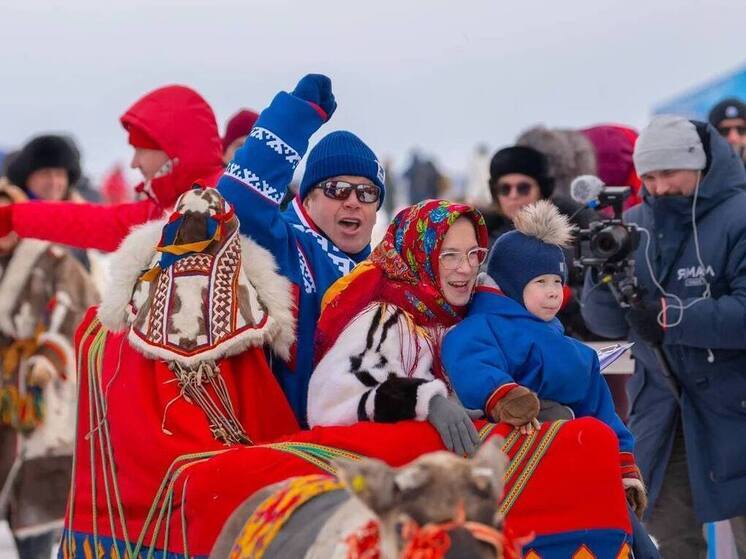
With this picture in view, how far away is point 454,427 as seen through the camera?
3.53 metres

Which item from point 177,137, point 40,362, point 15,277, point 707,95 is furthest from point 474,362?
point 707,95

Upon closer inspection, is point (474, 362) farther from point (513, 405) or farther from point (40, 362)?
point (40, 362)

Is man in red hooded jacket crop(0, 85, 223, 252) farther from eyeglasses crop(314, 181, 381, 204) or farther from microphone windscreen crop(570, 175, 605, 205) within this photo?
microphone windscreen crop(570, 175, 605, 205)

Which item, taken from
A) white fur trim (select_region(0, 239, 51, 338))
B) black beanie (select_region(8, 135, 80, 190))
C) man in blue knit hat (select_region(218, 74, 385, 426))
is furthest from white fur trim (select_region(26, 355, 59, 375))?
man in blue knit hat (select_region(218, 74, 385, 426))

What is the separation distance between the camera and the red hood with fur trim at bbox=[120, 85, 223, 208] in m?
4.98

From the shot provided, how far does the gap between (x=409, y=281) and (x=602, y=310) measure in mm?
1455

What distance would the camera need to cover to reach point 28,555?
6246 millimetres

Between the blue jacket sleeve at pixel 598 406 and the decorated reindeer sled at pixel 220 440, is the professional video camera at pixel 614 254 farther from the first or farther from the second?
the decorated reindeer sled at pixel 220 440

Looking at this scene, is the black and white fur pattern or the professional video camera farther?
the professional video camera

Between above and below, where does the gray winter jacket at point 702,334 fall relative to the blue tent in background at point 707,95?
below

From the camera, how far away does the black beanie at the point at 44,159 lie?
25.2 feet

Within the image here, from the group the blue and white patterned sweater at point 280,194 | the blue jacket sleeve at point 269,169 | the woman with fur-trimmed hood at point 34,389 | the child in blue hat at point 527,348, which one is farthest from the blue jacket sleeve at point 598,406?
the woman with fur-trimmed hood at point 34,389

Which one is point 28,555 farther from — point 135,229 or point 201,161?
point 135,229

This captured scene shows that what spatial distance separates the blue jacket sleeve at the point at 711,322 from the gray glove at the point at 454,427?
162cm
